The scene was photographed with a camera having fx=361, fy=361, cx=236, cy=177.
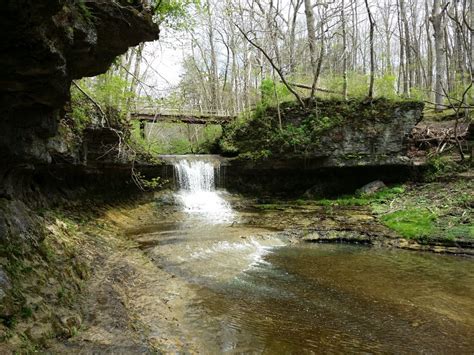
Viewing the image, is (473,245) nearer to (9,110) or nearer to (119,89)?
(9,110)

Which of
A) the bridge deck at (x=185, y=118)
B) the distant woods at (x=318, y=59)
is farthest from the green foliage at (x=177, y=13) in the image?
the bridge deck at (x=185, y=118)

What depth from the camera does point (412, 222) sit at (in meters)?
A: 10.9

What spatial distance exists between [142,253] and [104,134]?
185 inches

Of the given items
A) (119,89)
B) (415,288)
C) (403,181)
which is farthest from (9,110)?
(403,181)

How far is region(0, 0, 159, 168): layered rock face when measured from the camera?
133 inches

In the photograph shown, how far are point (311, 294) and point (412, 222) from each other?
19.9ft

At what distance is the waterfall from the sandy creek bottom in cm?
528

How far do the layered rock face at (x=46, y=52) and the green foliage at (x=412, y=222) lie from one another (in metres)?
8.61

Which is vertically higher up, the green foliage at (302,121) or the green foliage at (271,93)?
the green foliage at (271,93)

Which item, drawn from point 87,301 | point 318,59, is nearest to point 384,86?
point 318,59

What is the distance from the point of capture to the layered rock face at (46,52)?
3381 millimetres

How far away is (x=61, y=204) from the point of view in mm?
10109

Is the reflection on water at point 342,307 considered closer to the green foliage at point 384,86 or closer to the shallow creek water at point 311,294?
the shallow creek water at point 311,294

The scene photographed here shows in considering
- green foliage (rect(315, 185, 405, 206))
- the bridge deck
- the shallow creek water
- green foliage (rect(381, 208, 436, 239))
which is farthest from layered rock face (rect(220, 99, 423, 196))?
the shallow creek water
